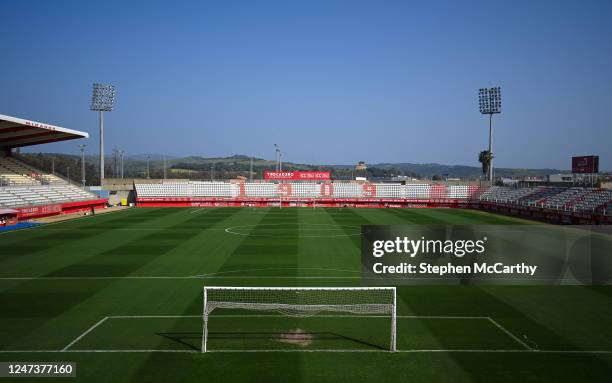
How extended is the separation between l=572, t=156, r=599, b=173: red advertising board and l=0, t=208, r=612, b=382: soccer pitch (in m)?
42.4

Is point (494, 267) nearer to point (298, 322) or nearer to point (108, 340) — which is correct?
point (298, 322)

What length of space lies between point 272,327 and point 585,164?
55160 mm

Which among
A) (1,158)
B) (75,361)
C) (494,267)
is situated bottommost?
(75,361)

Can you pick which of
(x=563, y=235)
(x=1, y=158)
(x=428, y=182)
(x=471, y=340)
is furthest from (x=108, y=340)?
(x=428, y=182)

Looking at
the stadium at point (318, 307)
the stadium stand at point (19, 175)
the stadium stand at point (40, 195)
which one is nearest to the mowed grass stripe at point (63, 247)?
the stadium at point (318, 307)

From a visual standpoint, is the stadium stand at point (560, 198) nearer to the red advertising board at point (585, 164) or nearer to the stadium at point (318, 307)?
the red advertising board at point (585, 164)

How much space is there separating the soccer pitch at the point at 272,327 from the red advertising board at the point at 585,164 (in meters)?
42.4

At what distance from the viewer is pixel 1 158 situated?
55031 mm

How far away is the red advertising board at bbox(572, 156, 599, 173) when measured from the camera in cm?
5492

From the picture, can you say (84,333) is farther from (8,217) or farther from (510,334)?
(8,217)

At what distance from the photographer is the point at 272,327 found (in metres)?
14.0

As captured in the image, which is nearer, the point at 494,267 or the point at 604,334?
the point at 604,334

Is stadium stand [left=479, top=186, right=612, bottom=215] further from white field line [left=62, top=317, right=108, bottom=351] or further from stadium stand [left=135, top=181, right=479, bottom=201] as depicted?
white field line [left=62, top=317, right=108, bottom=351]

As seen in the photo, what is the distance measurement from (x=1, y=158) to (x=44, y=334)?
5082 centimetres
